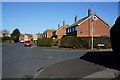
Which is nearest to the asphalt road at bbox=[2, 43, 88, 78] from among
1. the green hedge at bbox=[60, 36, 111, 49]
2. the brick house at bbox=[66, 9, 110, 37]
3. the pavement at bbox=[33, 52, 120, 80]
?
the pavement at bbox=[33, 52, 120, 80]

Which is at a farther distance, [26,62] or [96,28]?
[96,28]

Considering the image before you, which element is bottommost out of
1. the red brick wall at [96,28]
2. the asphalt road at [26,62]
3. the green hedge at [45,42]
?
the asphalt road at [26,62]

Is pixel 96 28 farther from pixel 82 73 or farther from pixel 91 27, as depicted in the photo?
pixel 82 73

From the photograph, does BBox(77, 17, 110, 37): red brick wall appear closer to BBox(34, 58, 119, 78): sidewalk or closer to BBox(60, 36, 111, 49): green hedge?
BBox(60, 36, 111, 49): green hedge

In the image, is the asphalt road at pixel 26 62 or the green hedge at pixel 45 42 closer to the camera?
the asphalt road at pixel 26 62

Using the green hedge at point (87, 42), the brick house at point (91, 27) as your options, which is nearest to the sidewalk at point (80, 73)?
the green hedge at point (87, 42)

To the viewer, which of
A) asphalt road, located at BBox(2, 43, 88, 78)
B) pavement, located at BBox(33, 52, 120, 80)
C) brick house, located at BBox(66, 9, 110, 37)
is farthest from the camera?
brick house, located at BBox(66, 9, 110, 37)

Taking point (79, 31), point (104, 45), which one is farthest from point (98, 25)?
point (104, 45)

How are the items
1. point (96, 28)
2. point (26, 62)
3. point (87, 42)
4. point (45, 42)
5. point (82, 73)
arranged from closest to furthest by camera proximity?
point (82, 73)
point (26, 62)
point (87, 42)
point (45, 42)
point (96, 28)

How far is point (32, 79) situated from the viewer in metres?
6.70

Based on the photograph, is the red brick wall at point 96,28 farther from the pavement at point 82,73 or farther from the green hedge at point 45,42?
the pavement at point 82,73

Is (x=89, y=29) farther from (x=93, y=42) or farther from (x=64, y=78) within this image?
(x=64, y=78)

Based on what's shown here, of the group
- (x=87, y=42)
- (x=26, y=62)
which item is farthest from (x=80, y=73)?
(x=87, y=42)

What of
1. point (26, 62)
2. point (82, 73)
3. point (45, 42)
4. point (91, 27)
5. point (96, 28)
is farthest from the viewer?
point (91, 27)
